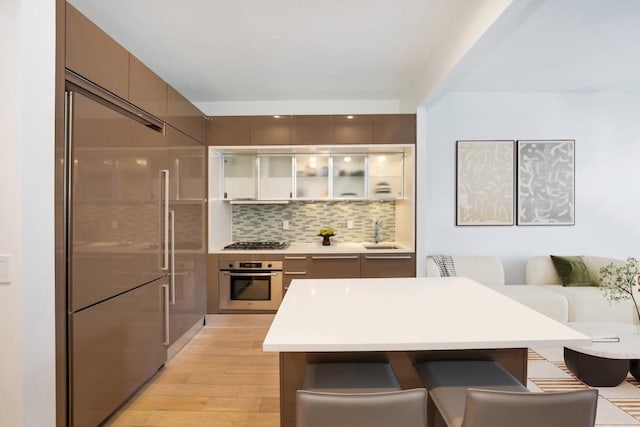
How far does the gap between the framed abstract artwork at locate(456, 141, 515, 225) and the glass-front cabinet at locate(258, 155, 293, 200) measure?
2151 mm

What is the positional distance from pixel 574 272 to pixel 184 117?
179 inches

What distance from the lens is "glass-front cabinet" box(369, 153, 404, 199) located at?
432 cm

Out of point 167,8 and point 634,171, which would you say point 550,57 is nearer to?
point 634,171

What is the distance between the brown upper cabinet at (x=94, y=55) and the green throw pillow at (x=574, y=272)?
4676 mm

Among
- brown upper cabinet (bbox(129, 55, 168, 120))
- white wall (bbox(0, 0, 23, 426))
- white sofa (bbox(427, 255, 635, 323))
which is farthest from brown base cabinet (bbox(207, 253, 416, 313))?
white wall (bbox(0, 0, 23, 426))

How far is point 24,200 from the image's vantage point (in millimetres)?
1515

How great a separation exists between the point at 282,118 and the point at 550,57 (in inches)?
110

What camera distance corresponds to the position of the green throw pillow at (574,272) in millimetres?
3934

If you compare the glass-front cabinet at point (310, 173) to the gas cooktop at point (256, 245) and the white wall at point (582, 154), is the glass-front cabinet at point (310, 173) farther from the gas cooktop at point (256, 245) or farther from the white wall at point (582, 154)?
the white wall at point (582, 154)

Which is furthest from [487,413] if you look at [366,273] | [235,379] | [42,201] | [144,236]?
[366,273]

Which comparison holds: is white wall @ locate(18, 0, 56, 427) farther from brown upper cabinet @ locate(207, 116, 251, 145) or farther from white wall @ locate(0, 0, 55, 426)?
brown upper cabinet @ locate(207, 116, 251, 145)

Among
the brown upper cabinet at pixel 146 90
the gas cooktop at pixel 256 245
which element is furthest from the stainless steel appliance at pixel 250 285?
the brown upper cabinet at pixel 146 90

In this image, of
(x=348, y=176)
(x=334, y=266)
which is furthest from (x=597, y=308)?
(x=348, y=176)

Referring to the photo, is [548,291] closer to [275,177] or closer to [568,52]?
[568,52]
